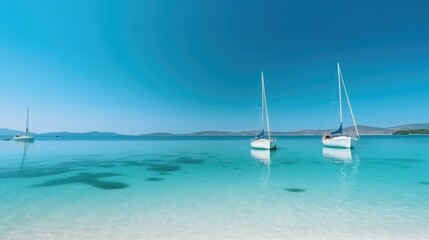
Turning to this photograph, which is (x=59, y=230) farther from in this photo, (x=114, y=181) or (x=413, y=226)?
(x=413, y=226)

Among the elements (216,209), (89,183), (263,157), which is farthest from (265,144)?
(216,209)

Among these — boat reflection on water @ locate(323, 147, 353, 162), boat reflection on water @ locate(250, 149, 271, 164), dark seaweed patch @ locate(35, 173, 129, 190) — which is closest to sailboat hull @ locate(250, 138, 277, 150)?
boat reflection on water @ locate(250, 149, 271, 164)

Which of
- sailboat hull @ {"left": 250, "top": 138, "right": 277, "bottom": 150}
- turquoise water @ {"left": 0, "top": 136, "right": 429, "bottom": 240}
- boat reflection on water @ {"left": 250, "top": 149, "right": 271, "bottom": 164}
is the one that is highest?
sailboat hull @ {"left": 250, "top": 138, "right": 277, "bottom": 150}

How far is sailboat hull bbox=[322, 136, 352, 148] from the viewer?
135 ft

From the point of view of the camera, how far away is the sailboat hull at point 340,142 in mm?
41219

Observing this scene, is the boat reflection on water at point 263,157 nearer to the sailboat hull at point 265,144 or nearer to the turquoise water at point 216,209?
the sailboat hull at point 265,144

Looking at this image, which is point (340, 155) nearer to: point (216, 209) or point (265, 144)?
point (265, 144)

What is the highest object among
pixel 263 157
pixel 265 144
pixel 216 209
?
pixel 265 144

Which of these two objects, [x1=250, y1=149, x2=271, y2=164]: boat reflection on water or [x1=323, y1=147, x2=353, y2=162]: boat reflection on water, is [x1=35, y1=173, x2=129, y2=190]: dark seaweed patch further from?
[x1=323, y1=147, x2=353, y2=162]: boat reflection on water

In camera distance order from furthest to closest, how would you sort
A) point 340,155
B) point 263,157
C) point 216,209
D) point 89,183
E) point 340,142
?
point 340,142, point 340,155, point 263,157, point 89,183, point 216,209

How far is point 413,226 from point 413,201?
3794mm

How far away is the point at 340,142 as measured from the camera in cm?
4266

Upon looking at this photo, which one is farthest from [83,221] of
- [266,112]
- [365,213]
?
[266,112]

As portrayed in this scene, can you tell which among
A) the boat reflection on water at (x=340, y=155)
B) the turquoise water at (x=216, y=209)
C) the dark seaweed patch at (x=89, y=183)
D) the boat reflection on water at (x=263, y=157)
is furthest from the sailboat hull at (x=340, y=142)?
the dark seaweed patch at (x=89, y=183)
